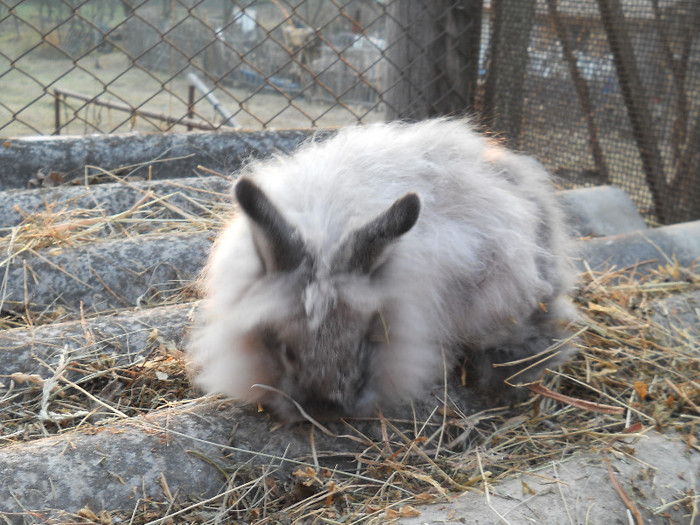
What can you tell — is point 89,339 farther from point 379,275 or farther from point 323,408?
point 379,275

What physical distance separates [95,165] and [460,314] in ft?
7.46

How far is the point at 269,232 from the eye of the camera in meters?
2.15

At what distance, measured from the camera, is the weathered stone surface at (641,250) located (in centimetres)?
366

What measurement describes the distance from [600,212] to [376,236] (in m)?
2.65

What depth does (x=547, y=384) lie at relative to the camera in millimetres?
2756

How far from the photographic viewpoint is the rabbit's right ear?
2.09 meters

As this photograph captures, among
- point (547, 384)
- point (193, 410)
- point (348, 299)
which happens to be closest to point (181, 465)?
point (193, 410)

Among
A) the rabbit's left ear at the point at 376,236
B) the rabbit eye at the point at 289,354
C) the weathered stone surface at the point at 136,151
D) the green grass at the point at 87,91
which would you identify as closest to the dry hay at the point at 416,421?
the rabbit eye at the point at 289,354

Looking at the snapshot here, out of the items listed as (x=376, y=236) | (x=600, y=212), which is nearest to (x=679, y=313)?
(x=600, y=212)

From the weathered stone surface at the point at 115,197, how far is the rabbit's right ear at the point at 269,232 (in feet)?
4.48

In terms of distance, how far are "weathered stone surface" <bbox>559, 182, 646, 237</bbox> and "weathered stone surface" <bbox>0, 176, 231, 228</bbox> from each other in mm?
2071

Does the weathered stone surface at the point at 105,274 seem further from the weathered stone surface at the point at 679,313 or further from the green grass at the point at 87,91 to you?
the weathered stone surface at the point at 679,313

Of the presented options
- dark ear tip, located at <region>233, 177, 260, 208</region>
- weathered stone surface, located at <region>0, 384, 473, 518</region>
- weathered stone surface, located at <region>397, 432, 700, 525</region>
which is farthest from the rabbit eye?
weathered stone surface, located at <region>397, 432, 700, 525</region>

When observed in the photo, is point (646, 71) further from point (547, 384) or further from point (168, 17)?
point (168, 17)
